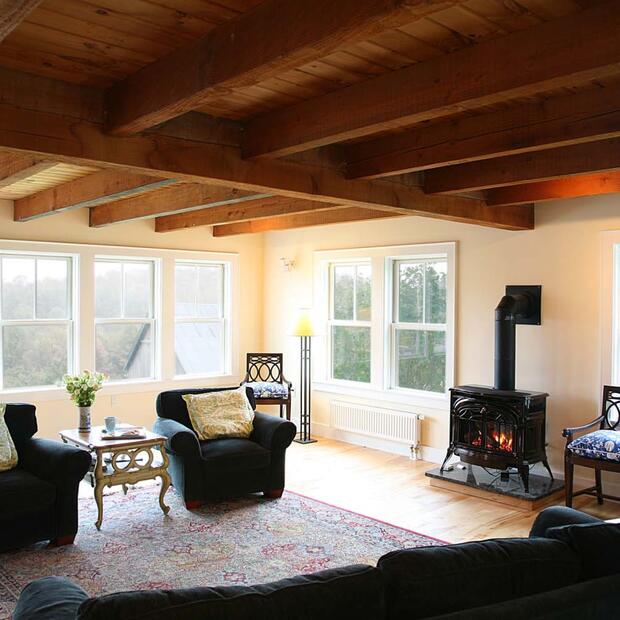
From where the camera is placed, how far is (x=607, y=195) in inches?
206

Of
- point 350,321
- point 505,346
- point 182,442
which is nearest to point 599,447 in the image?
point 505,346

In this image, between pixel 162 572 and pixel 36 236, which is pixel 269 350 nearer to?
pixel 36 236

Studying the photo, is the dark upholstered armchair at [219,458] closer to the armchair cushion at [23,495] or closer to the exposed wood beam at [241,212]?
the armchair cushion at [23,495]

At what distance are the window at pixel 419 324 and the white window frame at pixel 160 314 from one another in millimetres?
2013

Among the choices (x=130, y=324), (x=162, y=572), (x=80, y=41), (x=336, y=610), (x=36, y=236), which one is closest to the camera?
(x=336, y=610)

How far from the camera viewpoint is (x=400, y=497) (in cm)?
534

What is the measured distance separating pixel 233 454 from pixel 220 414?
1.48 ft

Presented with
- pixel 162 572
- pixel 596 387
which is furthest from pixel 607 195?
pixel 162 572

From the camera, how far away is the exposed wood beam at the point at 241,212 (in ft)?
16.5

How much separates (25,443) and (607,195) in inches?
179

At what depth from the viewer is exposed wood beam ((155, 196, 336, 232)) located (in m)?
5.02

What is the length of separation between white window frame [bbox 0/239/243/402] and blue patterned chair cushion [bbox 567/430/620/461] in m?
4.15

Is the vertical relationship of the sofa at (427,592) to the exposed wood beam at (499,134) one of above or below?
below

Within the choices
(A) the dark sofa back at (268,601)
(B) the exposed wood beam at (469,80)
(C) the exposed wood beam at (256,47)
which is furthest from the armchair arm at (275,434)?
(A) the dark sofa back at (268,601)
